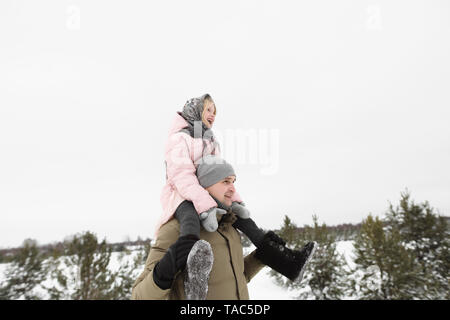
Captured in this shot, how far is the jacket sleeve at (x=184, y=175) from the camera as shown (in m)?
1.44

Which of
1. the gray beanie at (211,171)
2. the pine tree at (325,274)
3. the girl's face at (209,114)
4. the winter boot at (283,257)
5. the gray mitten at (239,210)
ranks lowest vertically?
the pine tree at (325,274)

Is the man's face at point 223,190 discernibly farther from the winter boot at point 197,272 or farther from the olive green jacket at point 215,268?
the winter boot at point 197,272

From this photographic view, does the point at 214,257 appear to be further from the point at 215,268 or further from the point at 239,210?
the point at 239,210

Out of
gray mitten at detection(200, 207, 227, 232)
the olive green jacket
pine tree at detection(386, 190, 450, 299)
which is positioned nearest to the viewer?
the olive green jacket

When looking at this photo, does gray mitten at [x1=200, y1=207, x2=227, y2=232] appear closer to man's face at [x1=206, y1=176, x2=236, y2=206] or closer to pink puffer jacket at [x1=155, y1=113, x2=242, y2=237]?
pink puffer jacket at [x1=155, y1=113, x2=242, y2=237]

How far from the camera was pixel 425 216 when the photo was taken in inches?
463

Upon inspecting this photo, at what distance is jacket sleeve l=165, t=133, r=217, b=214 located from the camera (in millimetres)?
1441

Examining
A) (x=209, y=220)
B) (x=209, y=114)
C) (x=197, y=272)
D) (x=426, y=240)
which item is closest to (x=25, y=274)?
A: (x=209, y=114)

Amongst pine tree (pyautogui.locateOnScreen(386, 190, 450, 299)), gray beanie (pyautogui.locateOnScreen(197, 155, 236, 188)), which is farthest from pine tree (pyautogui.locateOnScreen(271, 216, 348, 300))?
gray beanie (pyautogui.locateOnScreen(197, 155, 236, 188))

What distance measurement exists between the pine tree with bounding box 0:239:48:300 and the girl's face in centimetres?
1287

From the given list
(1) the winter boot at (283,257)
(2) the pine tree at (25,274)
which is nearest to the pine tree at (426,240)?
(1) the winter boot at (283,257)

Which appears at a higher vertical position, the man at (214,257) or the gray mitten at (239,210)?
the gray mitten at (239,210)

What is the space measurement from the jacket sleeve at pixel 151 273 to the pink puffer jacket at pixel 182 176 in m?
0.10

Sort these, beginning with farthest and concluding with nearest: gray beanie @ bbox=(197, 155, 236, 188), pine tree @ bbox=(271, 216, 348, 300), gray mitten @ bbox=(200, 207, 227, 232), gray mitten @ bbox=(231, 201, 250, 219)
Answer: pine tree @ bbox=(271, 216, 348, 300), gray mitten @ bbox=(231, 201, 250, 219), gray beanie @ bbox=(197, 155, 236, 188), gray mitten @ bbox=(200, 207, 227, 232)
